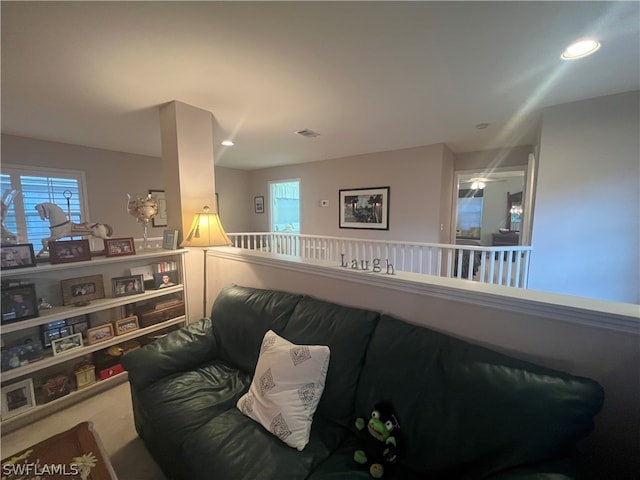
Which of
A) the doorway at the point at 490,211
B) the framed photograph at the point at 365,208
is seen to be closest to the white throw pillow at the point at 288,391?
the framed photograph at the point at 365,208

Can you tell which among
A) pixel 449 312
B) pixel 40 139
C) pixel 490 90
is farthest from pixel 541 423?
pixel 40 139

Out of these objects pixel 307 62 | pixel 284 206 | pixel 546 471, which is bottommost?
pixel 546 471

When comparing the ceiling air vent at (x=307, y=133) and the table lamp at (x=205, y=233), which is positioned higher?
the ceiling air vent at (x=307, y=133)

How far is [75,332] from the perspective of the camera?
1889 mm

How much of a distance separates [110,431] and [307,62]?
2.82m

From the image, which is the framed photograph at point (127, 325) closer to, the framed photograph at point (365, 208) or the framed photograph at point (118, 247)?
the framed photograph at point (118, 247)

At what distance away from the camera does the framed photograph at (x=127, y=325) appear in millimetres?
2070

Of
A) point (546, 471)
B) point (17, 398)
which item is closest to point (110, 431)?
point (17, 398)

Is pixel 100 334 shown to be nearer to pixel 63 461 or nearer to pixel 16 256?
pixel 16 256

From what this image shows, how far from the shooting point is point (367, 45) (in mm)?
1535

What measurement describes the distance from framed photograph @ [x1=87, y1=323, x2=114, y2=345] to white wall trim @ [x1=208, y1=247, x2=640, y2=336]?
169 cm

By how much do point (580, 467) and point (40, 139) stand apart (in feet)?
18.6

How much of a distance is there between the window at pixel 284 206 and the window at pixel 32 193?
343cm

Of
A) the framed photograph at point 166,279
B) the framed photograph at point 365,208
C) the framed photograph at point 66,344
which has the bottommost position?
the framed photograph at point 66,344
